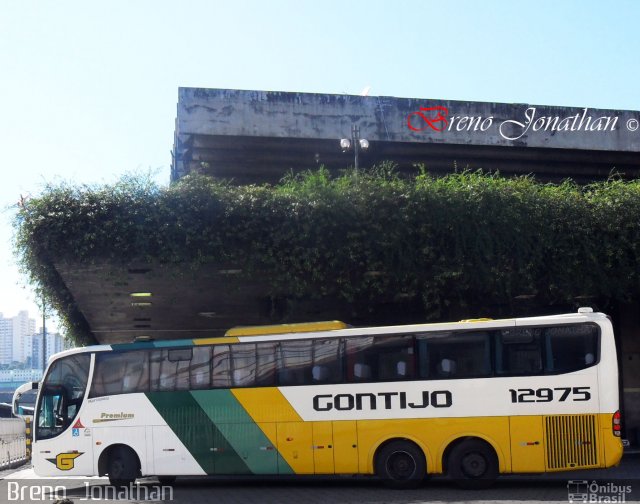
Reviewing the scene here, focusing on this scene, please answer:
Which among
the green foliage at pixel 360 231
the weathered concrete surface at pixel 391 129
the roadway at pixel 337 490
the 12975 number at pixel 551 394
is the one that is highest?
the weathered concrete surface at pixel 391 129

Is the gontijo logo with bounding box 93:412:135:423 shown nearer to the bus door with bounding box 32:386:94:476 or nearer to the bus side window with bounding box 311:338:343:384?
the bus door with bounding box 32:386:94:476

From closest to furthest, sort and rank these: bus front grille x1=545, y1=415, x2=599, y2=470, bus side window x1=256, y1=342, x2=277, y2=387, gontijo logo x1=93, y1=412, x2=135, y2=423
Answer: bus front grille x1=545, y1=415, x2=599, y2=470
bus side window x1=256, y1=342, x2=277, y2=387
gontijo logo x1=93, y1=412, x2=135, y2=423

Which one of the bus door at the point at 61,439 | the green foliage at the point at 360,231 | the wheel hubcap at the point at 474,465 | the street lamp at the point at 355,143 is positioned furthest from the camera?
the street lamp at the point at 355,143

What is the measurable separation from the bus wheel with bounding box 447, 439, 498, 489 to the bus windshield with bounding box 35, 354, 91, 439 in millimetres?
7737

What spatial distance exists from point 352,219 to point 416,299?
428 centimetres

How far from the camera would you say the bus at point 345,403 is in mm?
13000

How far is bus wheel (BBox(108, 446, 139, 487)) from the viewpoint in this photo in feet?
49.4

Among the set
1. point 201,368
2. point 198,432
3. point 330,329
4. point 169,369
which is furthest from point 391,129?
point 198,432

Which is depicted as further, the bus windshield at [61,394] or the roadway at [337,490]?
the bus windshield at [61,394]

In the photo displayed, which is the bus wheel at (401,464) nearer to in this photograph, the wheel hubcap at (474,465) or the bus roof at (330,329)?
the wheel hubcap at (474,465)

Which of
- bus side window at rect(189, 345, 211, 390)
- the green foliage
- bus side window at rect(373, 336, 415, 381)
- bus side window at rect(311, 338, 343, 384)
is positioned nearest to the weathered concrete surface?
the green foliage

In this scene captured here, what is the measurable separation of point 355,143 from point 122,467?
9980 millimetres

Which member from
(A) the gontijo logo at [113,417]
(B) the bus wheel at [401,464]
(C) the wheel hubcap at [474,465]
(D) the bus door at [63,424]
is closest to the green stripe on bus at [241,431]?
(A) the gontijo logo at [113,417]

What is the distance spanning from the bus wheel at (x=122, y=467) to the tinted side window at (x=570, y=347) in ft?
27.5
